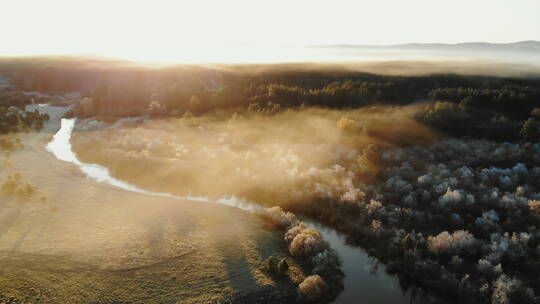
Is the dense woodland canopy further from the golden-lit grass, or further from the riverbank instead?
the riverbank

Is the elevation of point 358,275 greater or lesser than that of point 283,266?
lesser

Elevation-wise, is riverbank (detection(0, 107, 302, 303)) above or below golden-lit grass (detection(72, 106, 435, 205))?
below

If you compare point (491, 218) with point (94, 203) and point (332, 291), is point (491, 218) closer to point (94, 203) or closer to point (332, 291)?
point (332, 291)

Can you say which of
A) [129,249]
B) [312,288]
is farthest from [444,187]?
[129,249]

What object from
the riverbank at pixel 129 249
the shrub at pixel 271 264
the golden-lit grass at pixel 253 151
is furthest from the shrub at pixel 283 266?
the golden-lit grass at pixel 253 151

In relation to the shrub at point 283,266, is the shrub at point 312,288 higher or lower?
lower

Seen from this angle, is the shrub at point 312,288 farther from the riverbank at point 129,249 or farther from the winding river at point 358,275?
the winding river at point 358,275

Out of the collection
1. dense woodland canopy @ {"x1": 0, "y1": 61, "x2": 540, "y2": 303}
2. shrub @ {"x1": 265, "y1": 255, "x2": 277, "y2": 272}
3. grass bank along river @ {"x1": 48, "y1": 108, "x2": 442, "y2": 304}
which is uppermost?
dense woodland canopy @ {"x1": 0, "y1": 61, "x2": 540, "y2": 303}

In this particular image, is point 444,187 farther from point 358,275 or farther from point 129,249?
point 129,249

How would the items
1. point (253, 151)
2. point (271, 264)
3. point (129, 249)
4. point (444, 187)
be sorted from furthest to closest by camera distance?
point (253, 151) < point (444, 187) < point (129, 249) < point (271, 264)

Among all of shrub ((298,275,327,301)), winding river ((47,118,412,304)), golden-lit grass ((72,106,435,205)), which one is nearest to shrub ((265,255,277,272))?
shrub ((298,275,327,301))
